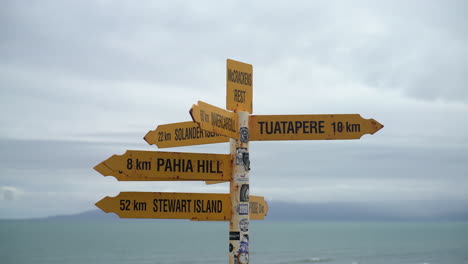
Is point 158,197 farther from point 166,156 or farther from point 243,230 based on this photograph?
point 243,230

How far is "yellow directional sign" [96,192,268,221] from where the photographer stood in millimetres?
6223

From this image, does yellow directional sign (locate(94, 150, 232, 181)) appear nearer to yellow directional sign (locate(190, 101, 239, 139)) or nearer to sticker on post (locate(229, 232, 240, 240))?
yellow directional sign (locate(190, 101, 239, 139))

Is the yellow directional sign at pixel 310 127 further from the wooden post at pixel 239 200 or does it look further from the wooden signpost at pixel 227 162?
the wooden post at pixel 239 200

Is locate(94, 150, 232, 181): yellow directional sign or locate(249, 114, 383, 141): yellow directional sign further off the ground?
locate(249, 114, 383, 141): yellow directional sign

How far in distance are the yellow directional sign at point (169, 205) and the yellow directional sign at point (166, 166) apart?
220 millimetres

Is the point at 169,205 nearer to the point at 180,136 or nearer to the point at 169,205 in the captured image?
the point at 169,205

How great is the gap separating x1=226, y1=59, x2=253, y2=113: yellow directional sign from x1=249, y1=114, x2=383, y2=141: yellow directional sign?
0.21 m

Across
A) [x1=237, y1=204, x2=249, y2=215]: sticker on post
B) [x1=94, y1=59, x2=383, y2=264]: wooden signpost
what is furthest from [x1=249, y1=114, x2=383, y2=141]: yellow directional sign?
[x1=237, y1=204, x2=249, y2=215]: sticker on post

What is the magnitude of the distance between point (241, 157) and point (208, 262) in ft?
185

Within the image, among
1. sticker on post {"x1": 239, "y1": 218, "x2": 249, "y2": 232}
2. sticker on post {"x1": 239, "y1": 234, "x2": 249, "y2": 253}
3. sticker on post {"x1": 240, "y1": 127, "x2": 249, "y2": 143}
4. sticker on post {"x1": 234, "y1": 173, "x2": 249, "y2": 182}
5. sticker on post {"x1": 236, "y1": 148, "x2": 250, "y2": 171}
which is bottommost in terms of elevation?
sticker on post {"x1": 239, "y1": 234, "x2": 249, "y2": 253}

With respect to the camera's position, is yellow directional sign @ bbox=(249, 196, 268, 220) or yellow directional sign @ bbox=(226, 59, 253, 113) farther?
yellow directional sign @ bbox=(249, 196, 268, 220)

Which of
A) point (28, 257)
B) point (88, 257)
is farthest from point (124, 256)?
point (28, 257)

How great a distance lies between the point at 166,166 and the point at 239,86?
123 centimetres

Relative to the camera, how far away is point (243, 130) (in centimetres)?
658
